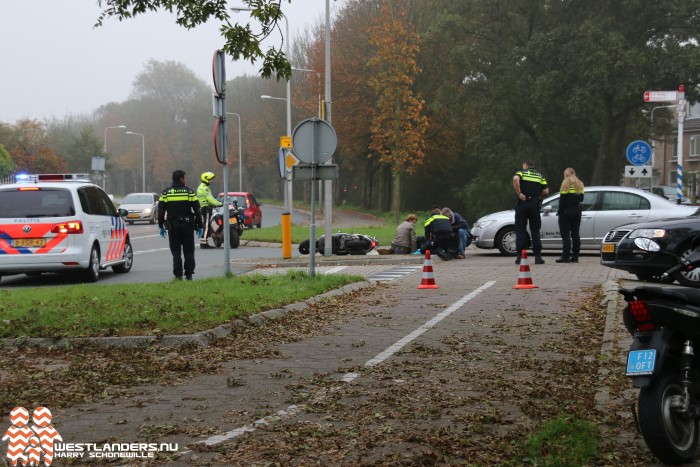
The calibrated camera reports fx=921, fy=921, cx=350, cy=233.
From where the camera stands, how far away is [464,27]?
4675 cm

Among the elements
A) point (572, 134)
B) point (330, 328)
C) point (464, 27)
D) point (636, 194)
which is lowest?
point (330, 328)

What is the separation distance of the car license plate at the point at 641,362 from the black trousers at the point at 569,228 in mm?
13576

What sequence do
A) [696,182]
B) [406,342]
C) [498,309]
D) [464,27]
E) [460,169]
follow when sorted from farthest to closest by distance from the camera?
[696,182] → [460,169] → [464,27] → [498,309] → [406,342]

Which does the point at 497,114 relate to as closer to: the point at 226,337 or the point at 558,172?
the point at 558,172

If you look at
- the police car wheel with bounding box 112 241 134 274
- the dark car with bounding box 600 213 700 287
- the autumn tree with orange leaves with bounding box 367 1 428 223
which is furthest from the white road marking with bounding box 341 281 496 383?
the autumn tree with orange leaves with bounding box 367 1 428 223

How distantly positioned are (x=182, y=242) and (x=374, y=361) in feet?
24.4

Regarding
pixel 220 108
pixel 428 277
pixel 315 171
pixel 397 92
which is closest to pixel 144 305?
pixel 220 108

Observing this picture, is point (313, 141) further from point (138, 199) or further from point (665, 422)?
point (138, 199)

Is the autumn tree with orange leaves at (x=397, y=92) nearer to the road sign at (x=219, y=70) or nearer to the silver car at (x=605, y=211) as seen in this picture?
the silver car at (x=605, y=211)

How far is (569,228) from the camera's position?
18703 millimetres

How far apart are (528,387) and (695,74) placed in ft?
115

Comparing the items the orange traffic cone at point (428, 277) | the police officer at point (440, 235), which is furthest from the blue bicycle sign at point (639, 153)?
the orange traffic cone at point (428, 277)

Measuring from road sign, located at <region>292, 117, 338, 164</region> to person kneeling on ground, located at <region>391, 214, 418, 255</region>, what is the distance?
740 cm

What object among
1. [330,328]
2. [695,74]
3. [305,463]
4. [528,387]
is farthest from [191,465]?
[695,74]
